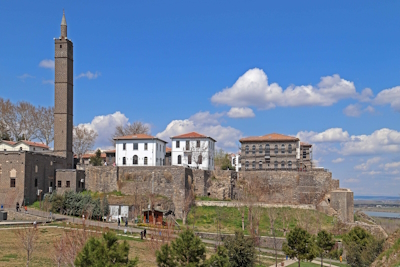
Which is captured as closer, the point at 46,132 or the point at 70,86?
the point at 70,86

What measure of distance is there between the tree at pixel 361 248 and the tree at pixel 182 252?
47.2ft

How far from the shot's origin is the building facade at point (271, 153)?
61.7 meters

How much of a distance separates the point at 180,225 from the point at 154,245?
17.4 metres

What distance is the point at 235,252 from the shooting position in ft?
90.6

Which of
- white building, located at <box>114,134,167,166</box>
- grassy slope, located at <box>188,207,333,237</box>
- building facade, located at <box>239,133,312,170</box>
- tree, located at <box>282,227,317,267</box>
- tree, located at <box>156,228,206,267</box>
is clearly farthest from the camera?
building facade, located at <box>239,133,312,170</box>

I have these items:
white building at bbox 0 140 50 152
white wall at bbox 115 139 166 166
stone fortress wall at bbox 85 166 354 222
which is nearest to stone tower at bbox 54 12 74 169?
white building at bbox 0 140 50 152

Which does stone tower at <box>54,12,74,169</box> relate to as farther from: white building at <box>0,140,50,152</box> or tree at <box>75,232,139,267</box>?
tree at <box>75,232,139,267</box>

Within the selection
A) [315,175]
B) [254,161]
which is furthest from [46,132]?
[315,175]

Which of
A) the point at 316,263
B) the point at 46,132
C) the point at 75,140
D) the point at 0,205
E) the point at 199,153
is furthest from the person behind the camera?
the point at 75,140

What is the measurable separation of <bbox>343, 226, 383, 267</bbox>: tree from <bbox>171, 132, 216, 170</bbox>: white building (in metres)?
29.0

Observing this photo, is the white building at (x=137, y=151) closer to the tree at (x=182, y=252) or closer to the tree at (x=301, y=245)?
the tree at (x=301, y=245)

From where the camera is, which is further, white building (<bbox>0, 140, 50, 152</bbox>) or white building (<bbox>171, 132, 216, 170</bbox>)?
white building (<bbox>171, 132, 216, 170</bbox>)

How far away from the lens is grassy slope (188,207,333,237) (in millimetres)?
45844

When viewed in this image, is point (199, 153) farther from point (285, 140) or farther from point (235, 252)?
point (235, 252)
